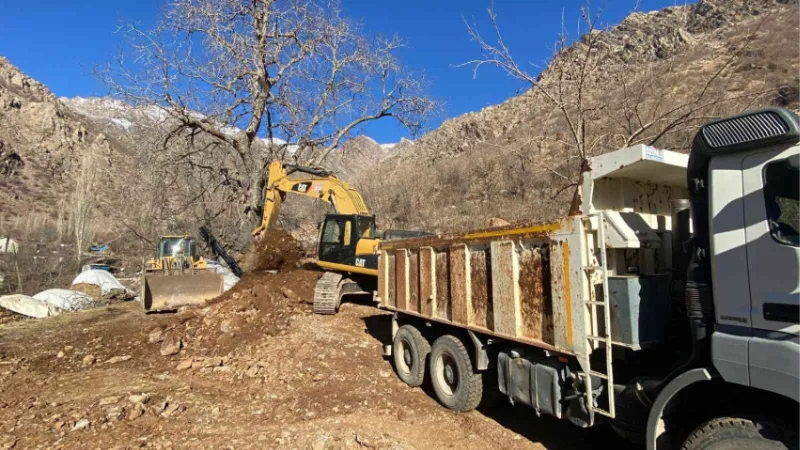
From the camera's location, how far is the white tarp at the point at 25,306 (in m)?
12.2

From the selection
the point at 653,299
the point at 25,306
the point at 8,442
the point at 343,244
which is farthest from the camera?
the point at 25,306

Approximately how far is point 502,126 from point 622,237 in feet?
111

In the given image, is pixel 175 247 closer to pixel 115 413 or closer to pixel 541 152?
pixel 115 413

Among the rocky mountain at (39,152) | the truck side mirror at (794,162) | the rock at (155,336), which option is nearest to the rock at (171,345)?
the rock at (155,336)

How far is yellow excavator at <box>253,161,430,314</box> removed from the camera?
9844 millimetres

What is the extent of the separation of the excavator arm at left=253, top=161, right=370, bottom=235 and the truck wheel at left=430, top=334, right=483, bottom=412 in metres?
6.03

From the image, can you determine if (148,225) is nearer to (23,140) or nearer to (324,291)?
(324,291)

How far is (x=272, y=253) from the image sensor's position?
1316cm

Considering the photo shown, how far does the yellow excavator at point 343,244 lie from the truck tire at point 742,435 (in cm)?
718

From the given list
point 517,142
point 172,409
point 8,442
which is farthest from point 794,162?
point 517,142

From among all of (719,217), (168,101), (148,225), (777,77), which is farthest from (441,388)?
(777,77)

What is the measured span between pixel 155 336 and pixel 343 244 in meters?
4.10

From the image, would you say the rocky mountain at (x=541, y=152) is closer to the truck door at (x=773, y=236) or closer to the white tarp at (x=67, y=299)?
the truck door at (x=773, y=236)

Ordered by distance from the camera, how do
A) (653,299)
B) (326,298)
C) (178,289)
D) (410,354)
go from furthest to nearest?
(178,289), (326,298), (410,354), (653,299)
